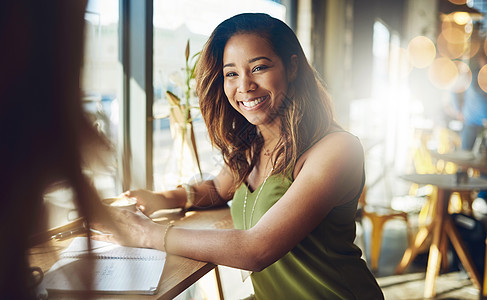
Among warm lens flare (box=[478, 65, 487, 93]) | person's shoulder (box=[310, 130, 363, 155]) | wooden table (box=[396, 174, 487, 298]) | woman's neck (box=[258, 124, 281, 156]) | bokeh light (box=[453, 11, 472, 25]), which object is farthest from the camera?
bokeh light (box=[453, 11, 472, 25])

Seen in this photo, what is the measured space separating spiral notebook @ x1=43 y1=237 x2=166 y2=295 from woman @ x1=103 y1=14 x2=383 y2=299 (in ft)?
0.12

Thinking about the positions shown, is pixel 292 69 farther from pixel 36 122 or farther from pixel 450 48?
pixel 450 48

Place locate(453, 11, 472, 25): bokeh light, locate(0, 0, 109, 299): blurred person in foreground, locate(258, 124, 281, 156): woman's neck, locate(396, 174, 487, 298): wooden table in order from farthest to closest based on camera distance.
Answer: locate(453, 11, 472, 25): bokeh light
locate(396, 174, 487, 298): wooden table
locate(258, 124, 281, 156): woman's neck
locate(0, 0, 109, 299): blurred person in foreground

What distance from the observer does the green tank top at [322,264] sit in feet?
3.72

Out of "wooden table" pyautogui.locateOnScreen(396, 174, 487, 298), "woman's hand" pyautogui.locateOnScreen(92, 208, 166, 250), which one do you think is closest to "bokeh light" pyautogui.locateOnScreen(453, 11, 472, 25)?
"wooden table" pyautogui.locateOnScreen(396, 174, 487, 298)

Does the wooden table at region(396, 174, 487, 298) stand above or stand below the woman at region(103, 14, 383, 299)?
below

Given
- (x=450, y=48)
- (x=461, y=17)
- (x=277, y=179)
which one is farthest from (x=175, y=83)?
(x=450, y=48)

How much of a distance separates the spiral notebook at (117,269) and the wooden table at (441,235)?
2217mm

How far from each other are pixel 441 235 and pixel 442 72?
561 cm

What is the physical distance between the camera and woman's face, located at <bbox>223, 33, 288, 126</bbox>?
1219 millimetres

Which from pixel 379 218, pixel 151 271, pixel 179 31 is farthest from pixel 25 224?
pixel 379 218

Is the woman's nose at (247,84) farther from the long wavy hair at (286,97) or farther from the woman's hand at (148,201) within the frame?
the woman's hand at (148,201)

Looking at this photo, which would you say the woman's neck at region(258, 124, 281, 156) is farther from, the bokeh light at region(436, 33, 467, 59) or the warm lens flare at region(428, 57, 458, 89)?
the bokeh light at region(436, 33, 467, 59)

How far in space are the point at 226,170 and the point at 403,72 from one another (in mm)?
6321
